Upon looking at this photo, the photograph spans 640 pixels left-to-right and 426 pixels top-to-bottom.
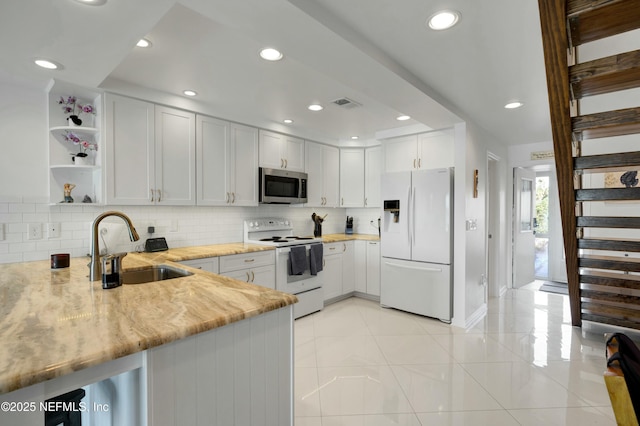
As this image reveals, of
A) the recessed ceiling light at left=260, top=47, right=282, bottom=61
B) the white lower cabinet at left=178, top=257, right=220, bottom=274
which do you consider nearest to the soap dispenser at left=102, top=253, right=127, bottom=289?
the white lower cabinet at left=178, top=257, right=220, bottom=274

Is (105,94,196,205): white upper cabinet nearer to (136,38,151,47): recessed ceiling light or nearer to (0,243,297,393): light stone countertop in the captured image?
(136,38,151,47): recessed ceiling light

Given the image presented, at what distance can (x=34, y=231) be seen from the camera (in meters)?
2.44

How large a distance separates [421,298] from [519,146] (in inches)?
126

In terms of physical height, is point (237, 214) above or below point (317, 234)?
above

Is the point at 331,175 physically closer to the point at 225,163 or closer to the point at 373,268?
the point at 373,268

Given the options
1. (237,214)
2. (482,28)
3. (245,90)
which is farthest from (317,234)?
(482,28)

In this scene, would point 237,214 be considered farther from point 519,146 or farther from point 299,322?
point 519,146

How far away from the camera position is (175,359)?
3.54ft

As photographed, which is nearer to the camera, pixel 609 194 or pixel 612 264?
pixel 609 194

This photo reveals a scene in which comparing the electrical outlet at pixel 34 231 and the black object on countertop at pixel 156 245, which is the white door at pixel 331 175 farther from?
the electrical outlet at pixel 34 231

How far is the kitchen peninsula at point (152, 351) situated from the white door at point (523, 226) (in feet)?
16.3

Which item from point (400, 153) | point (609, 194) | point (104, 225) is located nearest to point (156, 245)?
point (104, 225)

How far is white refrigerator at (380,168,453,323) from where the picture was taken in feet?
11.5

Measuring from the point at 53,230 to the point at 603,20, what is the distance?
3848 millimetres
